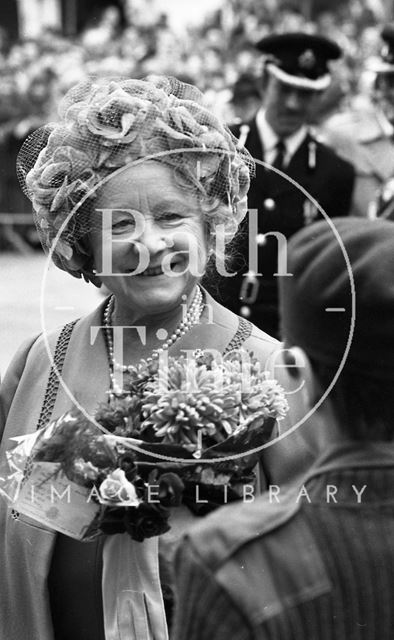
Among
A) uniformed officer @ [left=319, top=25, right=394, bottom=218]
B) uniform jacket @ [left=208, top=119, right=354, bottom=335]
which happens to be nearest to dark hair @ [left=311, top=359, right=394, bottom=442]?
uniform jacket @ [left=208, top=119, right=354, bottom=335]

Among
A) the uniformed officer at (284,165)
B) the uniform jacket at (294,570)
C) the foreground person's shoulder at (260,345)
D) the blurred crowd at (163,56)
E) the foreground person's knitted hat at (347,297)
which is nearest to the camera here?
the uniform jacket at (294,570)

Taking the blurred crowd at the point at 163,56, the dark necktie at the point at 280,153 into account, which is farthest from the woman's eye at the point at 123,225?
the blurred crowd at the point at 163,56

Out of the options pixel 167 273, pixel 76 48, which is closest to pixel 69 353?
pixel 167 273

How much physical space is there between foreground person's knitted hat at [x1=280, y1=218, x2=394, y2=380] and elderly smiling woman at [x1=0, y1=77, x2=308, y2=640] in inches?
33.2

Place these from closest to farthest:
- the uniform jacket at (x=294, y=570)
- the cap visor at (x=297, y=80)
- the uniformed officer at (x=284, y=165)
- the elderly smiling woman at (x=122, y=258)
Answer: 1. the uniform jacket at (x=294, y=570)
2. the elderly smiling woman at (x=122, y=258)
3. the uniformed officer at (x=284, y=165)
4. the cap visor at (x=297, y=80)

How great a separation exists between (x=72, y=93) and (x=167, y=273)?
0.50 meters

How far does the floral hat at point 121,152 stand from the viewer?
2.73 m

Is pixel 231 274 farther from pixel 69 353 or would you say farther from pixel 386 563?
pixel 386 563

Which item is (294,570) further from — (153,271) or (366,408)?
(153,271)

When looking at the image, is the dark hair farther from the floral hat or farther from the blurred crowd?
the blurred crowd

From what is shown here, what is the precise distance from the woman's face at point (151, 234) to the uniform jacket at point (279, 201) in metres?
1.45

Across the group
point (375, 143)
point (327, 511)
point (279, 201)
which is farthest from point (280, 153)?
point (327, 511)

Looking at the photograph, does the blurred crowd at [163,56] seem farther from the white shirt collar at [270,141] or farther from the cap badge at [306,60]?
the white shirt collar at [270,141]

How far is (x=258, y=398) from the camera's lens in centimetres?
250
